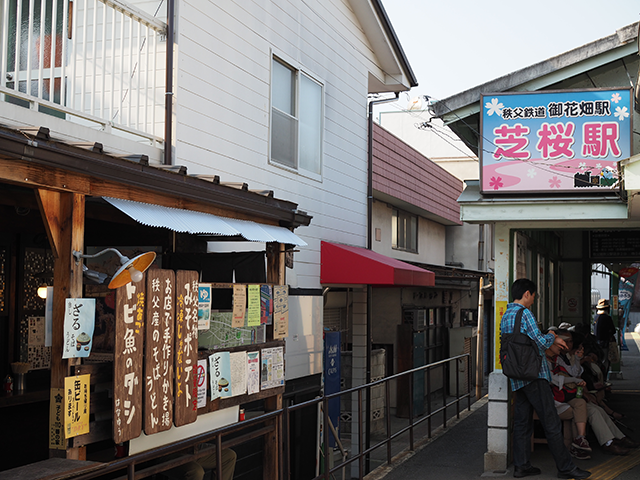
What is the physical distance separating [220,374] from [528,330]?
346 centimetres

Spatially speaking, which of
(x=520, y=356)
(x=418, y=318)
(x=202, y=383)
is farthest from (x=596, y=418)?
(x=418, y=318)

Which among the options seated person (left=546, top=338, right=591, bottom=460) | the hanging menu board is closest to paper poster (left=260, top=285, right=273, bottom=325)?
seated person (left=546, top=338, right=591, bottom=460)

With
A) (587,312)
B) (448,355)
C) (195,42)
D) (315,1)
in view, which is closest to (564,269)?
(587,312)

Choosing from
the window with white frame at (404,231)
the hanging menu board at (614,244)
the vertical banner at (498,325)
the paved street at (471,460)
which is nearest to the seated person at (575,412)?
the paved street at (471,460)

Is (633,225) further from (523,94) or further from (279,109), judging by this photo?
(279,109)

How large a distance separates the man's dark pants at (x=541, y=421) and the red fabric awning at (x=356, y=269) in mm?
2683

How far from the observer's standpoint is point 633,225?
321 inches

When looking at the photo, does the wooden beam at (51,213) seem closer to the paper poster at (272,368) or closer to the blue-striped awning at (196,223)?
the blue-striped awning at (196,223)

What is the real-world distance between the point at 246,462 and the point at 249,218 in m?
3.33

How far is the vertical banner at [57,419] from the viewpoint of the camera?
425cm

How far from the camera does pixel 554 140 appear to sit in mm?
8039

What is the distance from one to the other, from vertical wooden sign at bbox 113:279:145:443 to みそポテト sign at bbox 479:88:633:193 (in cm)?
480

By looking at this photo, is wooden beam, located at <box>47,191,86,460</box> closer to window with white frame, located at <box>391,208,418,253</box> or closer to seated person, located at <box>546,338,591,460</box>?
seated person, located at <box>546,338,591,460</box>

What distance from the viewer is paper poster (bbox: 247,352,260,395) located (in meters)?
6.19
